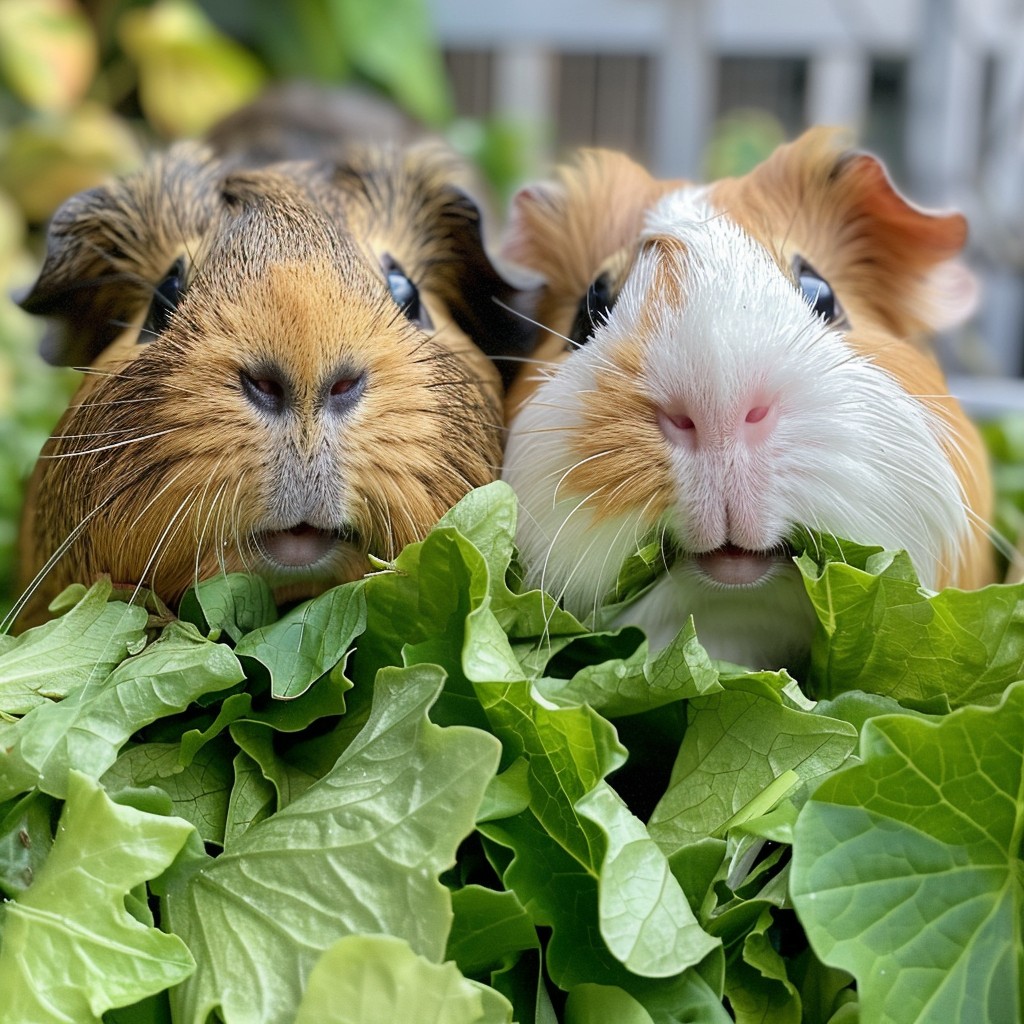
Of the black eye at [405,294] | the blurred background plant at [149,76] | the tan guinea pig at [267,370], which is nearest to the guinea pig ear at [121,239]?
the tan guinea pig at [267,370]

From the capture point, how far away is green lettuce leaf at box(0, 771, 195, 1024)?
28.0 inches

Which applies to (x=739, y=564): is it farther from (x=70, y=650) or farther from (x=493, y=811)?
(x=70, y=650)

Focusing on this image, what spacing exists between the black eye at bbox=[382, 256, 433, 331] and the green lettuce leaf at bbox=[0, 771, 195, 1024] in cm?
49

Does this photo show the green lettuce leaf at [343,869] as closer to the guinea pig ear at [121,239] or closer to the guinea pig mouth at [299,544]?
the guinea pig mouth at [299,544]

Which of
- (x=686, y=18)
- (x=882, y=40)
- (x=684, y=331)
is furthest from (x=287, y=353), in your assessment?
(x=882, y=40)

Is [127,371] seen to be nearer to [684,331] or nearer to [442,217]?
[442,217]

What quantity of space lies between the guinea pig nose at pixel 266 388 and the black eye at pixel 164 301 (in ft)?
0.44

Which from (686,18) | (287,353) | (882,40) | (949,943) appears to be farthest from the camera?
(882,40)

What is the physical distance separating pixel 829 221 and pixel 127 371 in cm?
64

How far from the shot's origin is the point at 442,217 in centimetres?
113

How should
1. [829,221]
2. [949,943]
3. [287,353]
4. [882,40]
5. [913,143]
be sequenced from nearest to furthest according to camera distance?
[949,943]
[287,353]
[829,221]
[913,143]
[882,40]

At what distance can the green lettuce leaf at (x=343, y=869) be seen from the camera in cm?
72

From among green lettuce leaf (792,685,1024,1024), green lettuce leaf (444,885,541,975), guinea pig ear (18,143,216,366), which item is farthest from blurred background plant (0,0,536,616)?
green lettuce leaf (792,685,1024,1024)

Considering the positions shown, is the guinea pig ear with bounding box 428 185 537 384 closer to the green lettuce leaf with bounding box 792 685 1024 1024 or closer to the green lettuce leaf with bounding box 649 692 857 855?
the green lettuce leaf with bounding box 649 692 857 855
